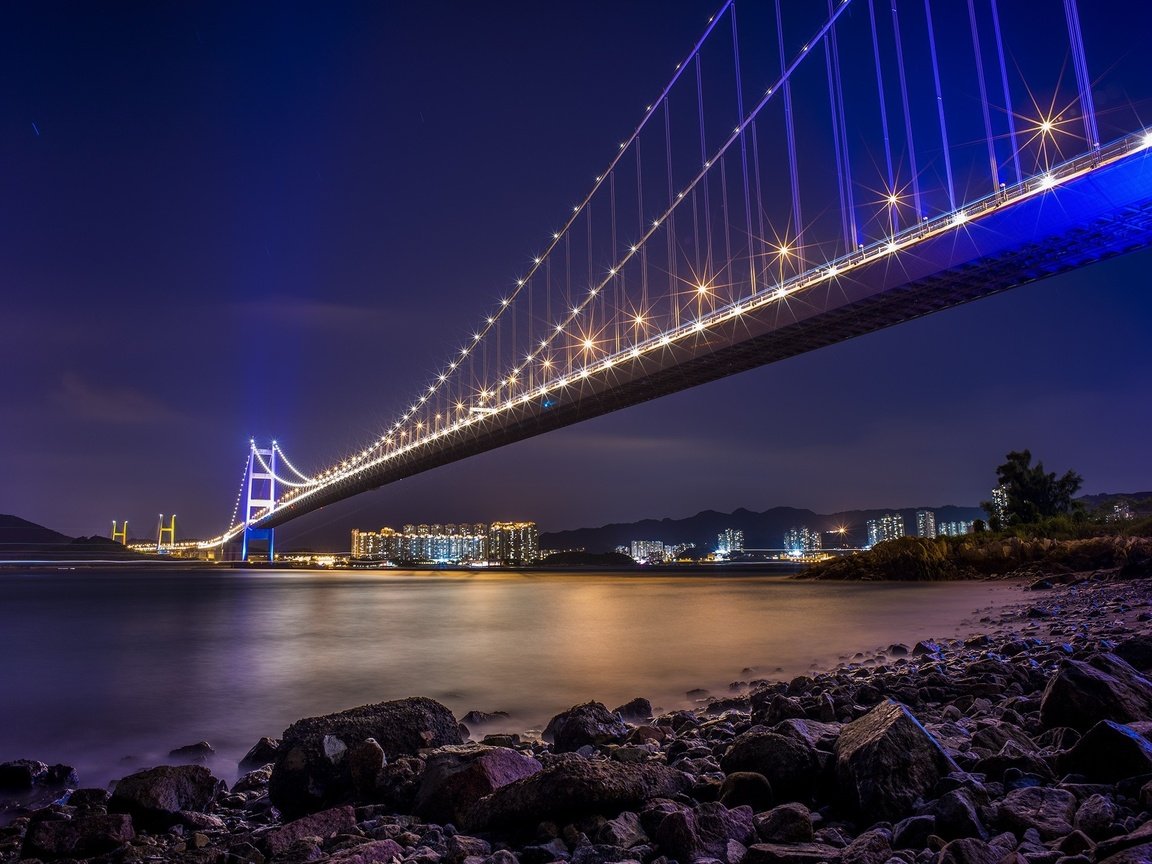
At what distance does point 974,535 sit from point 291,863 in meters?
27.7

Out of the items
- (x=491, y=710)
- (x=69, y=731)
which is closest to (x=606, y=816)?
(x=491, y=710)

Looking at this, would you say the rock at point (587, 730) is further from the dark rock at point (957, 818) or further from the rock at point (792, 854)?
the dark rock at point (957, 818)

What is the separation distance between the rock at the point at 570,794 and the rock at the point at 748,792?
0.19 meters

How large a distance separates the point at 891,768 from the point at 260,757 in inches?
151

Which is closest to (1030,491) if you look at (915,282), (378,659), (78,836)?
(915,282)

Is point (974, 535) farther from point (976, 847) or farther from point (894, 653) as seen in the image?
point (976, 847)

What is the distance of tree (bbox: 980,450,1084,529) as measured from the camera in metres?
28.0

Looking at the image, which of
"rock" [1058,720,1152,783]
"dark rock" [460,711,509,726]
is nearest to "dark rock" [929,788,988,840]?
"rock" [1058,720,1152,783]

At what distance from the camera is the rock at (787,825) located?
2156 mm

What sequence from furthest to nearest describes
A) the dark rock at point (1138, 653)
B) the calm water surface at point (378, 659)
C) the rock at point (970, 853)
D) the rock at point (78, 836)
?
the calm water surface at point (378, 659) < the dark rock at point (1138, 653) < the rock at point (78, 836) < the rock at point (970, 853)

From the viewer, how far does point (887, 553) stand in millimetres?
25984

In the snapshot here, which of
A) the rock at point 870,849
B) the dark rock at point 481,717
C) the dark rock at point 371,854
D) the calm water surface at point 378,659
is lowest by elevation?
the calm water surface at point 378,659

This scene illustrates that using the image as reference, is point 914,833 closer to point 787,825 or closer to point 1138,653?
point 787,825

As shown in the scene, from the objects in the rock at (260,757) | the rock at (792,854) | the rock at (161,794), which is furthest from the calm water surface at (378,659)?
the rock at (792,854)
